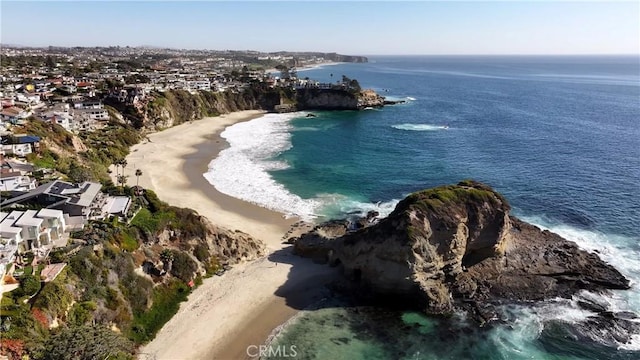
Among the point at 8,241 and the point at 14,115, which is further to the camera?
the point at 14,115

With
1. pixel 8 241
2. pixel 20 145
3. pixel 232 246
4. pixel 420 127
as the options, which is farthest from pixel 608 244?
pixel 20 145

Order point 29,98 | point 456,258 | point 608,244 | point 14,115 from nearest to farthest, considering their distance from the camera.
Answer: point 456,258
point 608,244
point 14,115
point 29,98

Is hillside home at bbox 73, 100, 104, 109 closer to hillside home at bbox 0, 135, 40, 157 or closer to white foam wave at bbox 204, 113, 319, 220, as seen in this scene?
white foam wave at bbox 204, 113, 319, 220

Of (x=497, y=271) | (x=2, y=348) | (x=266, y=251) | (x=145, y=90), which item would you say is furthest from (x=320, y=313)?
(x=145, y=90)

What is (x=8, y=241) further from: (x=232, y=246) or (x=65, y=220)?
(x=232, y=246)

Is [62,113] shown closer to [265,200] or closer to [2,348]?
[265,200]

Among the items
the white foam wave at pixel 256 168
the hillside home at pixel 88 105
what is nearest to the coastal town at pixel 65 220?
the hillside home at pixel 88 105
